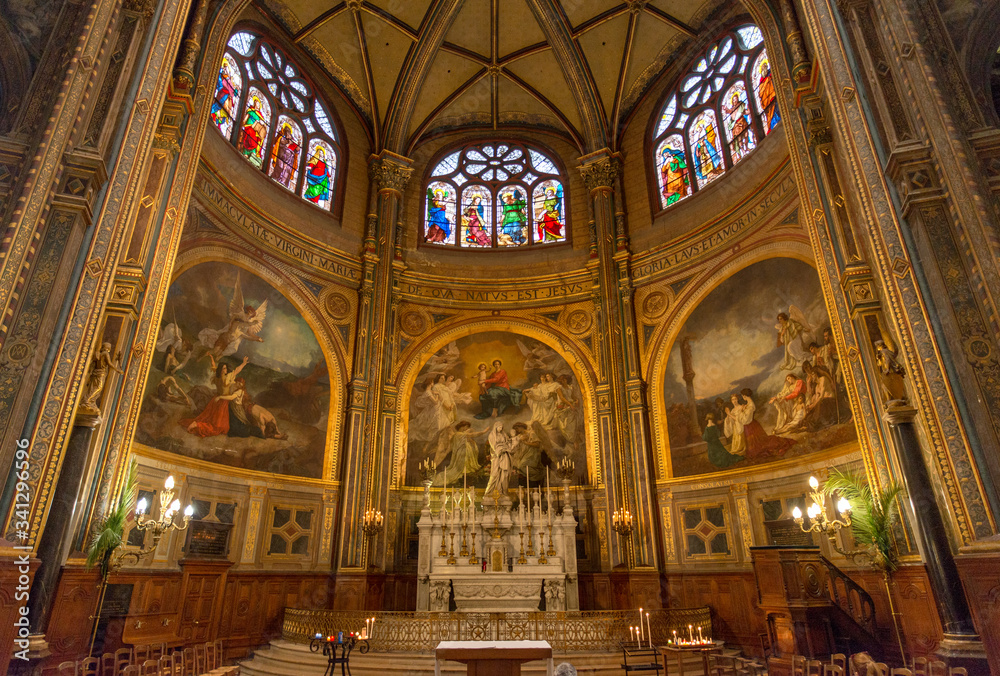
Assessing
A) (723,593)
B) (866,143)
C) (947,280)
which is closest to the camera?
(947,280)

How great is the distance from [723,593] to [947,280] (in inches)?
381

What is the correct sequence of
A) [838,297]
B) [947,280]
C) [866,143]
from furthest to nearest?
[838,297] → [866,143] → [947,280]

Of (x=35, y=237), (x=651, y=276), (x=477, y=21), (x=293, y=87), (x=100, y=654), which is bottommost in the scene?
(x=100, y=654)

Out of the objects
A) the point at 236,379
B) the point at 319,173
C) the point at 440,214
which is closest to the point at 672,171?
the point at 440,214

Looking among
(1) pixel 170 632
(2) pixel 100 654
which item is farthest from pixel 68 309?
(1) pixel 170 632

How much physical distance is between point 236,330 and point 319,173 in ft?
22.0

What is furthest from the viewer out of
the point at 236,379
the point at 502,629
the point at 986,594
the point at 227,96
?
the point at 227,96

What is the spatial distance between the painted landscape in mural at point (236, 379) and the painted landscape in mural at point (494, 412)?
10.4 feet

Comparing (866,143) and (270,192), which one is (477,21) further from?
(866,143)

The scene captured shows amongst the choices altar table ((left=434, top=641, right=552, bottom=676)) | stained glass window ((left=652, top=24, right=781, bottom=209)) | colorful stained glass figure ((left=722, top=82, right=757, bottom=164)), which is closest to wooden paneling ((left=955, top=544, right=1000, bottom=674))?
altar table ((left=434, top=641, right=552, bottom=676))

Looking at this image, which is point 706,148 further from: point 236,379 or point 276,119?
point 236,379

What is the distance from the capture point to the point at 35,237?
7.23m

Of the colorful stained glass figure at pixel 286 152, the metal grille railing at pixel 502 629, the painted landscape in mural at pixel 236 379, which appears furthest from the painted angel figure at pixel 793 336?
the colorful stained glass figure at pixel 286 152

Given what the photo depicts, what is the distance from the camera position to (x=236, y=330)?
15.5m
